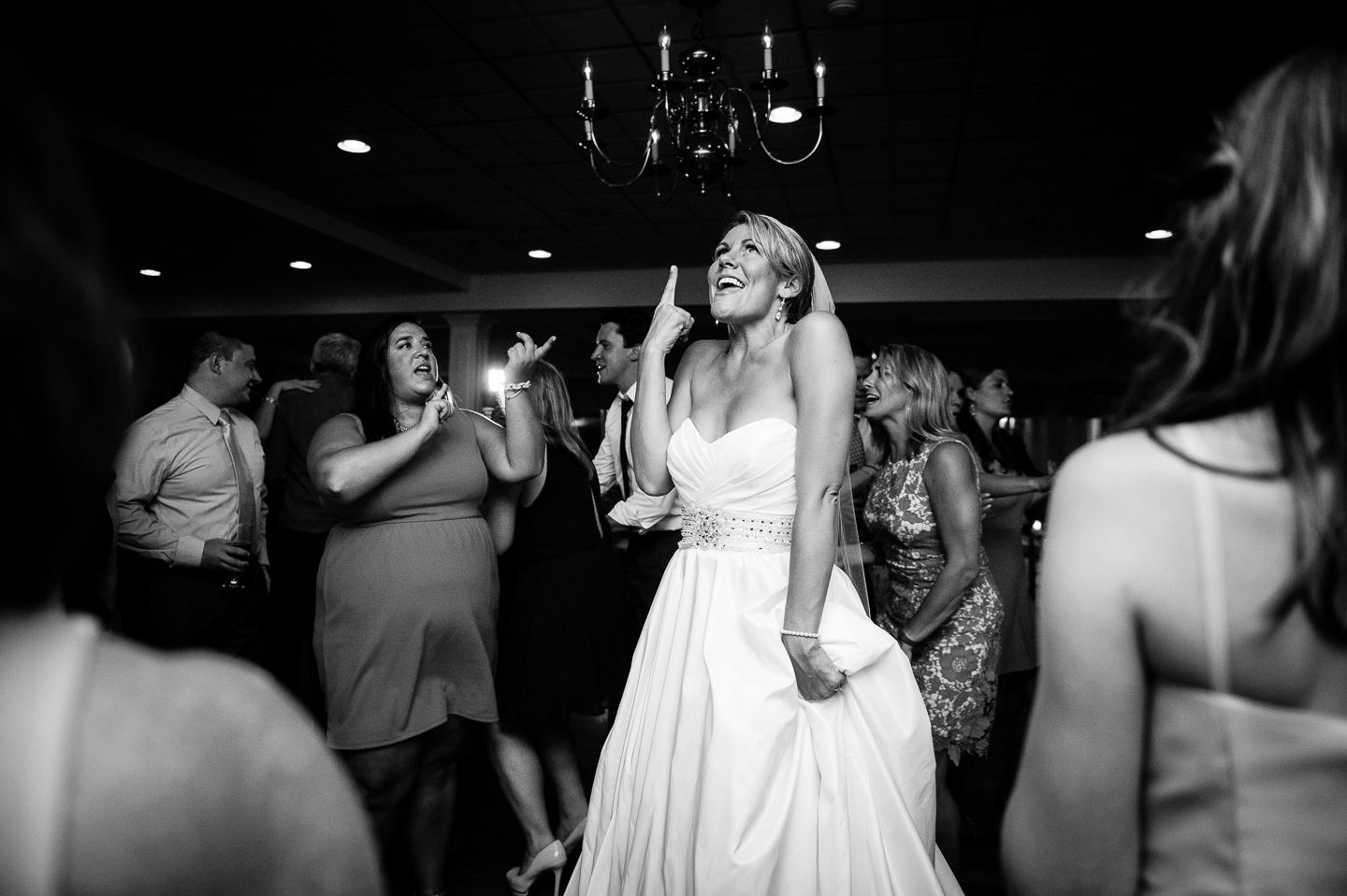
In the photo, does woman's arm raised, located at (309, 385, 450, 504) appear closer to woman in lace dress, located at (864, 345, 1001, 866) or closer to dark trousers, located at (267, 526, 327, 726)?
woman in lace dress, located at (864, 345, 1001, 866)

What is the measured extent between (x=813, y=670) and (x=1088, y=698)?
3.51 feet

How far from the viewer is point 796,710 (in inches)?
69.4

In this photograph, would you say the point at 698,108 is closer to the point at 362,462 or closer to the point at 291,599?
the point at 362,462

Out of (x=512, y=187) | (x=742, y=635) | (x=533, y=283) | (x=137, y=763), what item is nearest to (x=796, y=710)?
(x=742, y=635)

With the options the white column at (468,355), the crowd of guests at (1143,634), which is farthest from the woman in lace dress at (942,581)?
the white column at (468,355)

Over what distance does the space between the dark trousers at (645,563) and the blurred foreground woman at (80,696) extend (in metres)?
2.76

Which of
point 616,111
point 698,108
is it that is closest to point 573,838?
Answer: point 698,108

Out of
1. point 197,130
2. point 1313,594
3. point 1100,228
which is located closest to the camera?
point 1313,594

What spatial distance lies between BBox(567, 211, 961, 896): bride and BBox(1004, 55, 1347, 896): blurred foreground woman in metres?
0.99

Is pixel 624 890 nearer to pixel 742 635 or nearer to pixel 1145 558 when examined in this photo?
pixel 742 635

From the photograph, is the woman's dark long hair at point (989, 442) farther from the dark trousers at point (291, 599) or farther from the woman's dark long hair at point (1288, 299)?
the woman's dark long hair at point (1288, 299)

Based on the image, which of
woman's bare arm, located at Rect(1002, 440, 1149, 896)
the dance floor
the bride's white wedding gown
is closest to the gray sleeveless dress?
the bride's white wedding gown

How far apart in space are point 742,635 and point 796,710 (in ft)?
0.60

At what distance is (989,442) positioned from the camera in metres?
3.99
